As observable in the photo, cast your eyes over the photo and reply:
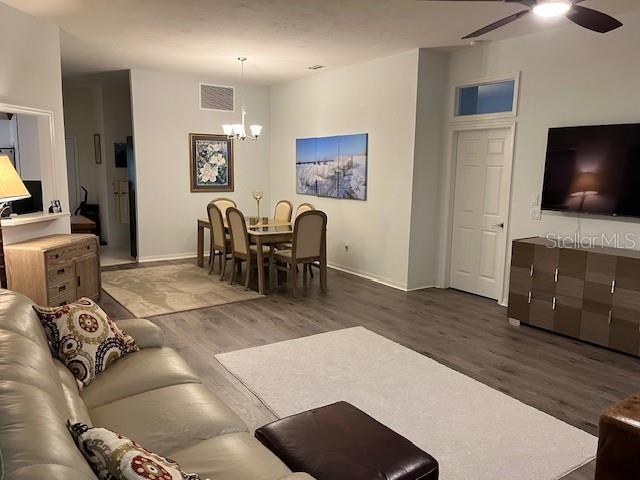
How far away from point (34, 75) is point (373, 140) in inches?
153

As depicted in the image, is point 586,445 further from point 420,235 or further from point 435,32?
point 435,32

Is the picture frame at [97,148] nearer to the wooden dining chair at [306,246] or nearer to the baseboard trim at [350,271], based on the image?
the baseboard trim at [350,271]

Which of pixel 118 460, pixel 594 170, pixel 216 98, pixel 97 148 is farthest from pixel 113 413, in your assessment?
pixel 97 148

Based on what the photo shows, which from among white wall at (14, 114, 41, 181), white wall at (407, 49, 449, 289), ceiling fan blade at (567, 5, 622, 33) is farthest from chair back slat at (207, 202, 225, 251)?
ceiling fan blade at (567, 5, 622, 33)

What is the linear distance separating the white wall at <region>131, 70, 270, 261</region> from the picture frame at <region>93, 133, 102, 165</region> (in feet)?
6.54

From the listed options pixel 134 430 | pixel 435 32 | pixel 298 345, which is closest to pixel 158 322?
pixel 298 345

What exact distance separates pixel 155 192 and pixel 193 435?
20.4 feet

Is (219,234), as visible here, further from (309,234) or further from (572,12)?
(572,12)

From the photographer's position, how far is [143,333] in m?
2.76

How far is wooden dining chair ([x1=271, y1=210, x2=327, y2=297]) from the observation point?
220 inches

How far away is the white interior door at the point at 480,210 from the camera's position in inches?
209

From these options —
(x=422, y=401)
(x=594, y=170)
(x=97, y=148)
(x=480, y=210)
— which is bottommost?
(x=422, y=401)

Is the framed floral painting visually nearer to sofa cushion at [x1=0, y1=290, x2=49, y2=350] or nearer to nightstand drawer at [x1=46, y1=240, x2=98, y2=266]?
nightstand drawer at [x1=46, y1=240, x2=98, y2=266]

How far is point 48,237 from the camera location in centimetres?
489
